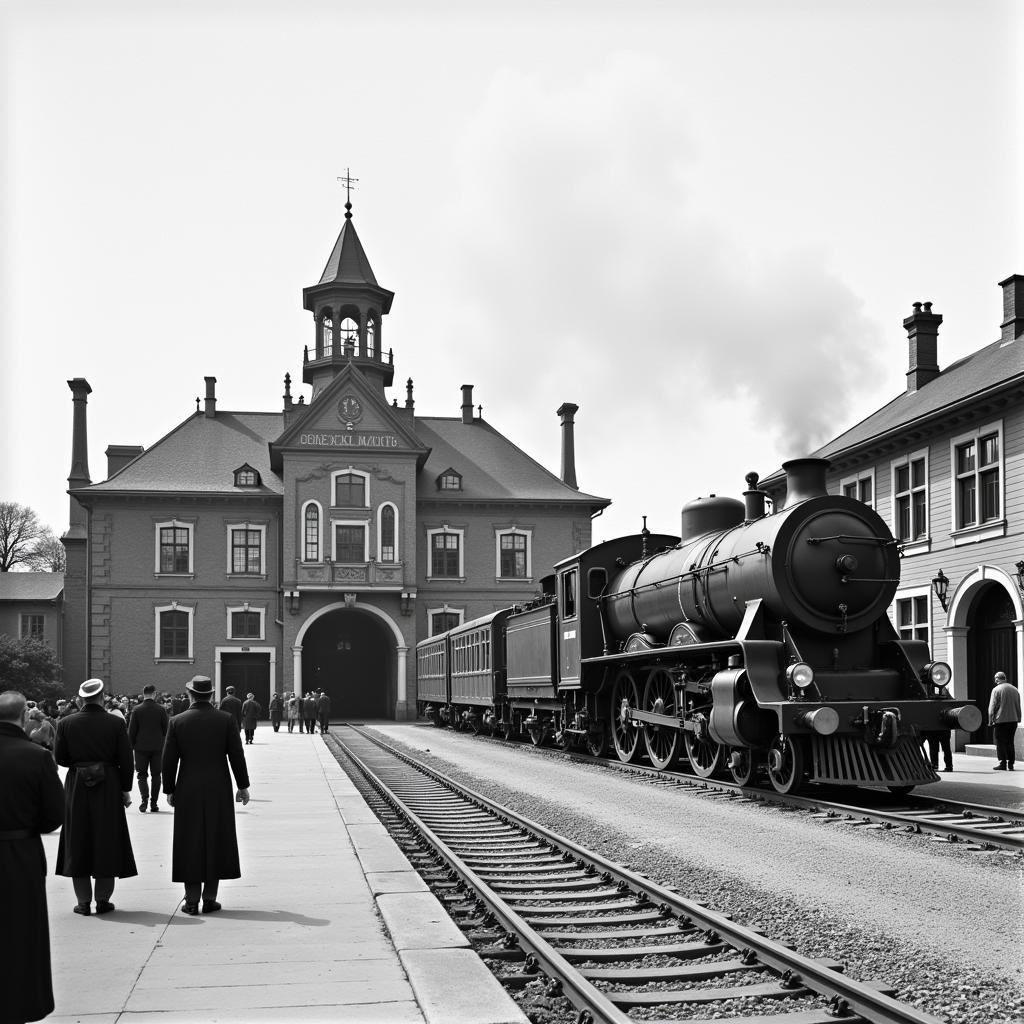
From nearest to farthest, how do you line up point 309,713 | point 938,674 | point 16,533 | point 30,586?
point 938,674 < point 309,713 < point 30,586 < point 16,533

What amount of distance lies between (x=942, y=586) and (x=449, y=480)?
26868mm

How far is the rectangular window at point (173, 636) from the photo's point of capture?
44.2 metres

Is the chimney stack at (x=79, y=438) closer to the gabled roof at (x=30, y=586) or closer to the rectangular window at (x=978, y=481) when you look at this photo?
the gabled roof at (x=30, y=586)

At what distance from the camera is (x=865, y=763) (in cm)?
1302

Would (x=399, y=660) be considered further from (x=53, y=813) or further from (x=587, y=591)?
(x=53, y=813)

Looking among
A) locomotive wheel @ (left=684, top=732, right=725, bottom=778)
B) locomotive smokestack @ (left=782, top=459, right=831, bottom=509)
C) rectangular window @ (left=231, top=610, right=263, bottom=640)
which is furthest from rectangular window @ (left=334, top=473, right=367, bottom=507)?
locomotive smokestack @ (left=782, top=459, right=831, bottom=509)

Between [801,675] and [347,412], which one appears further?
[347,412]

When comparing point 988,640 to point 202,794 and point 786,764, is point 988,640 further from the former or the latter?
point 202,794

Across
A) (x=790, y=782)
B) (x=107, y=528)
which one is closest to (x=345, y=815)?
(x=790, y=782)

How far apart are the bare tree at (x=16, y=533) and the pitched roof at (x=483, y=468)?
32.2 m

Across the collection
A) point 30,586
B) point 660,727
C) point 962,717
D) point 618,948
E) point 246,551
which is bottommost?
point 618,948

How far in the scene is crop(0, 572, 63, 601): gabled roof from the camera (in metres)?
50.3

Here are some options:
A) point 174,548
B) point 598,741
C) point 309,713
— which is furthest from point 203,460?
point 598,741

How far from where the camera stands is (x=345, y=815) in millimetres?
12695
